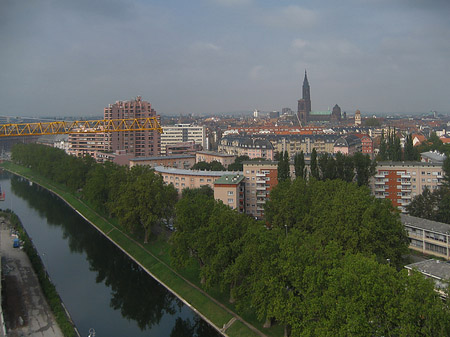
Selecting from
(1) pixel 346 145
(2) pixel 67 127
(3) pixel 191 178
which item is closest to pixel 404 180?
(3) pixel 191 178

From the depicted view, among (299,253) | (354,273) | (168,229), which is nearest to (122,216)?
(168,229)

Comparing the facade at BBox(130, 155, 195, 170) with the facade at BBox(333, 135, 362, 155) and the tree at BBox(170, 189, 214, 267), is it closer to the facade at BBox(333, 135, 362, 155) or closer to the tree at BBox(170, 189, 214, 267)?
the facade at BBox(333, 135, 362, 155)

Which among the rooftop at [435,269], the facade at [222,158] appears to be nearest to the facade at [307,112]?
the facade at [222,158]

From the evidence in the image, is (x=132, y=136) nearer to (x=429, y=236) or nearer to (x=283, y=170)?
(x=283, y=170)

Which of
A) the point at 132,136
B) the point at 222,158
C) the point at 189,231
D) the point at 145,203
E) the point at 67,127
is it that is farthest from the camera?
the point at 132,136

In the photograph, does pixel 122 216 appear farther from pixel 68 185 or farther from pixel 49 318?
pixel 68 185
